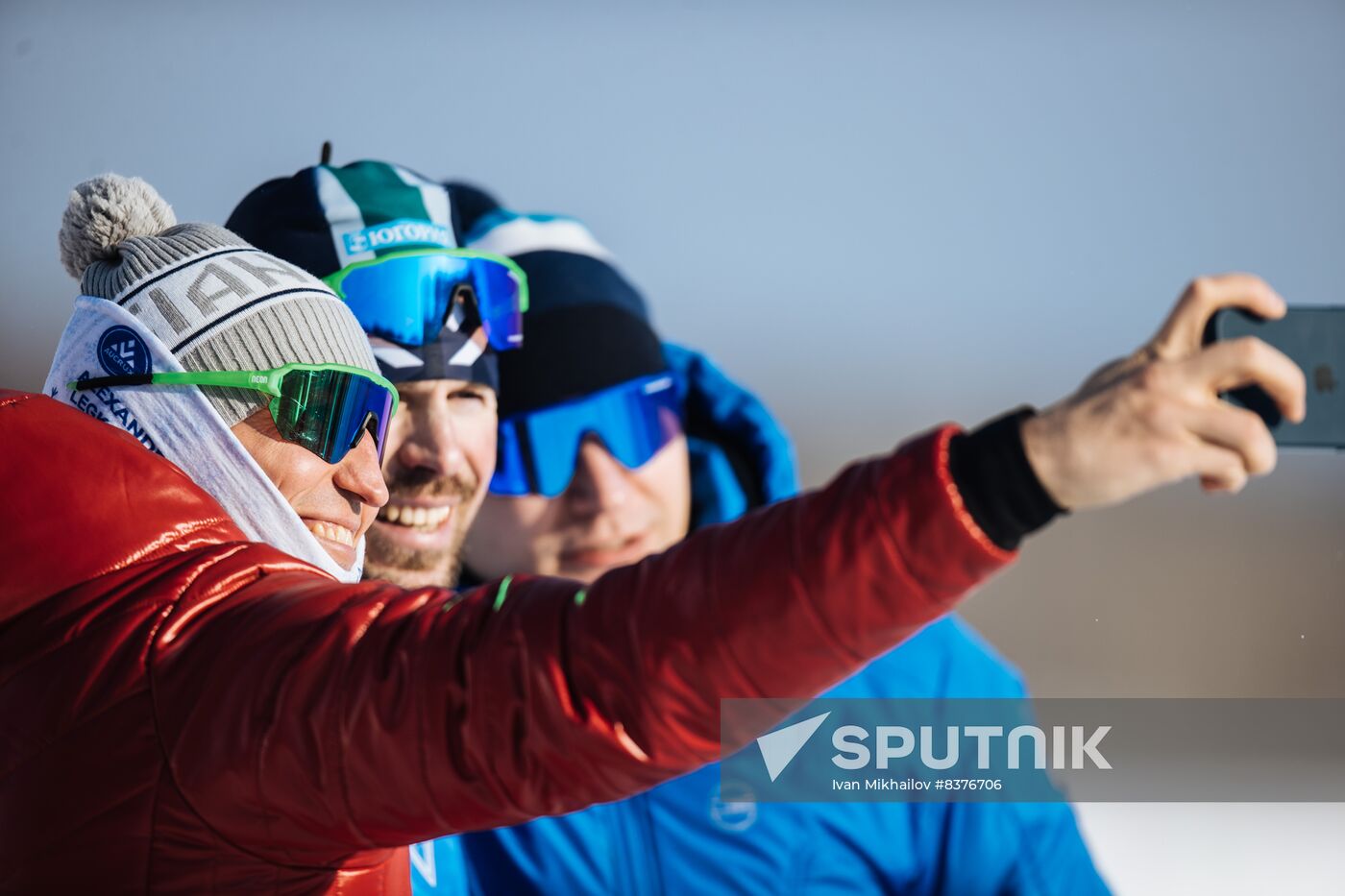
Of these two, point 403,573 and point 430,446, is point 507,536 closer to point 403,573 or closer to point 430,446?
point 403,573

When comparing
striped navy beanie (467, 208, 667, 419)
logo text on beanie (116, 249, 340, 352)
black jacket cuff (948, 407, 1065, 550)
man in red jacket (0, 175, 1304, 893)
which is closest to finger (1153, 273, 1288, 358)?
man in red jacket (0, 175, 1304, 893)

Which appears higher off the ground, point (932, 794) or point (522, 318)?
point (522, 318)

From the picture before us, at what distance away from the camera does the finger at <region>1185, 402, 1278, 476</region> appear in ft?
3.39

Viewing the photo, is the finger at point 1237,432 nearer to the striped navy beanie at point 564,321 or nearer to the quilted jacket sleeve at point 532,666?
the quilted jacket sleeve at point 532,666

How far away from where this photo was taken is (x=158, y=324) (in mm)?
1890

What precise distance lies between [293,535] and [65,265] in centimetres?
65

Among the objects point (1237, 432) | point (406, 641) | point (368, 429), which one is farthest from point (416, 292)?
point (1237, 432)

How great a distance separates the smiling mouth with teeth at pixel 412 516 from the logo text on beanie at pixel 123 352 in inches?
57.6

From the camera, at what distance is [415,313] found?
3129mm

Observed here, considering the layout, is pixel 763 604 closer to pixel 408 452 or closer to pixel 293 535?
pixel 293 535

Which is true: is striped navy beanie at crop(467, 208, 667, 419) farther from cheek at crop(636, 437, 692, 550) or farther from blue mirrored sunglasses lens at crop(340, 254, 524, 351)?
blue mirrored sunglasses lens at crop(340, 254, 524, 351)

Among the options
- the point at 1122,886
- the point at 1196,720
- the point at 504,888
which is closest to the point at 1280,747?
the point at 1196,720

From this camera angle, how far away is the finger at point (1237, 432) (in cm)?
103

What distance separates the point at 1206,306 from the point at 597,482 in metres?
2.76
